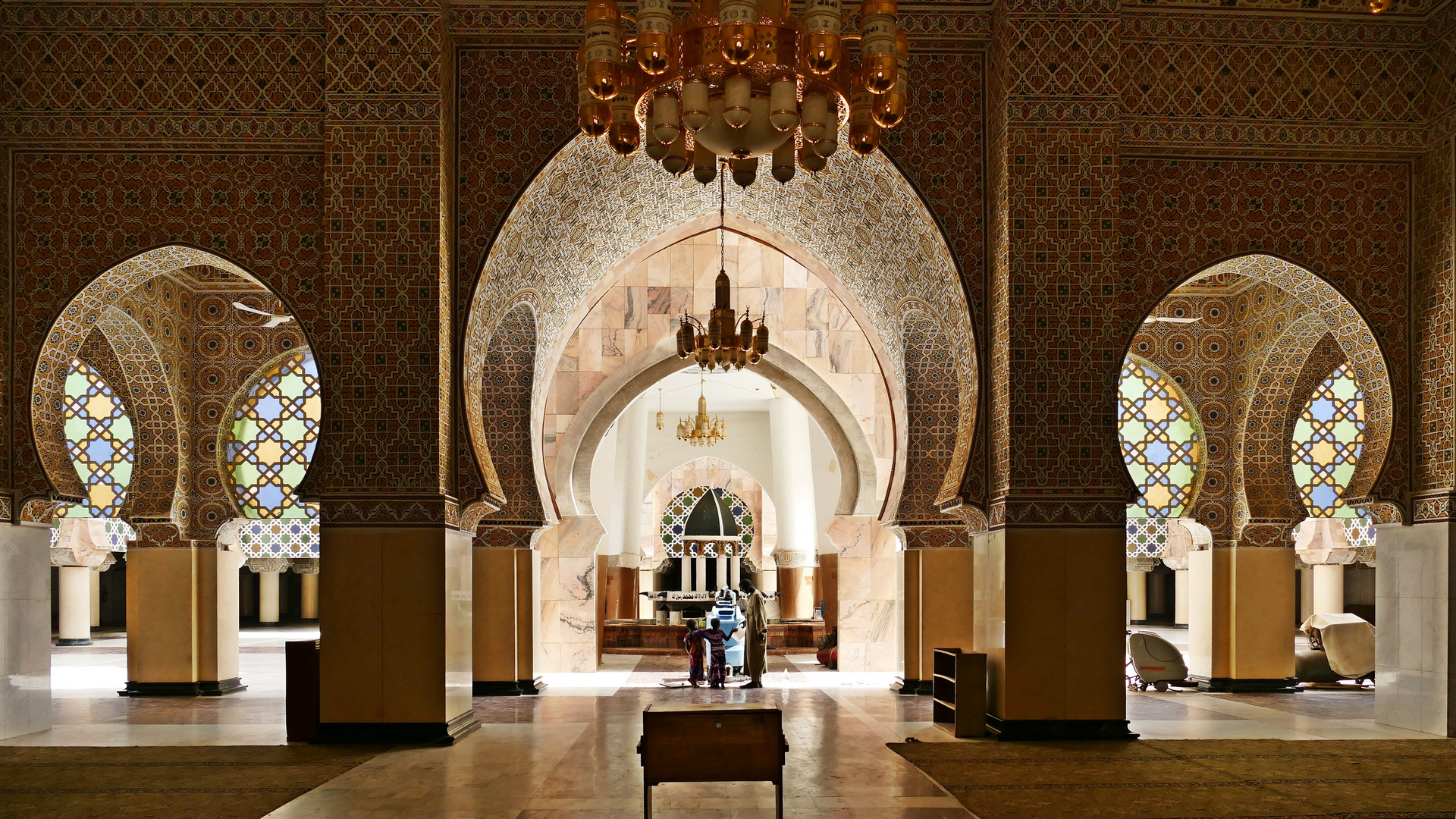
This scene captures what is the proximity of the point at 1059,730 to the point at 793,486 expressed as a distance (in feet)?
35.8

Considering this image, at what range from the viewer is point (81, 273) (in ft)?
24.3

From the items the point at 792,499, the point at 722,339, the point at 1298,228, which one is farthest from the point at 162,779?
the point at 792,499

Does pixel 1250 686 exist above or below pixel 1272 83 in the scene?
below

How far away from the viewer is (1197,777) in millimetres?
6109

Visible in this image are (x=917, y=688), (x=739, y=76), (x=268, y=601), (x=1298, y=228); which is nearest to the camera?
(x=739, y=76)

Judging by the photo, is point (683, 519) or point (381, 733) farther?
point (683, 519)

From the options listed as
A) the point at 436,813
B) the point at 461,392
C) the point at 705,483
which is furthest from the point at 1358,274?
the point at 705,483

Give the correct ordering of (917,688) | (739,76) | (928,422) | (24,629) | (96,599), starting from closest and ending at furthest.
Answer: (739,76), (24,629), (928,422), (917,688), (96,599)

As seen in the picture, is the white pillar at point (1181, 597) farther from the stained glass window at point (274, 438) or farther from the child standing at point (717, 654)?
the stained glass window at point (274, 438)

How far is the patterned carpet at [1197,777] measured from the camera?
534 centimetres

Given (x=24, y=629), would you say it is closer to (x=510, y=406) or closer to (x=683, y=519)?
(x=510, y=406)

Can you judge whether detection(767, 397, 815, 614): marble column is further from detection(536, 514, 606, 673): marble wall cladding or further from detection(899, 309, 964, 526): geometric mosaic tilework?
detection(899, 309, 964, 526): geometric mosaic tilework

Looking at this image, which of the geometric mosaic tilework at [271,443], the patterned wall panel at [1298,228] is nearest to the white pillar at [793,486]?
the geometric mosaic tilework at [271,443]

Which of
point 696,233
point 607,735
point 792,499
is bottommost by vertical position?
point 607,735
